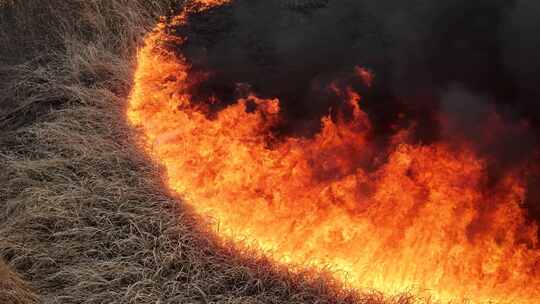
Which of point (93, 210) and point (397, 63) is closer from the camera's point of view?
point (93, 210)

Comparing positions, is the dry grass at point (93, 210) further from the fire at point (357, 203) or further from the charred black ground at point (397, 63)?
the charred black ground at point (397, 63)

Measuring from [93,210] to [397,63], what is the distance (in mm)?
3011

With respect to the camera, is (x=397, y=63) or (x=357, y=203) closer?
(x=357, y=203)

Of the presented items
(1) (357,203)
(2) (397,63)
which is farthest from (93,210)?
(2) (397,63)

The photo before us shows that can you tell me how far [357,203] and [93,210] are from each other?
2015 mm

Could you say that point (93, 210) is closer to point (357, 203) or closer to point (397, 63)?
point (357, 203)

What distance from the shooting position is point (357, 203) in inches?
159

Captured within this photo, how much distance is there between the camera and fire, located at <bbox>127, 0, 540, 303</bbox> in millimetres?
3699

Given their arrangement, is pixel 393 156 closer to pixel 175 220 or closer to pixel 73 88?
pixel 175 220

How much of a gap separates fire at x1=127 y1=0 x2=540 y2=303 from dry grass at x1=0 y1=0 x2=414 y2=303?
0.22m

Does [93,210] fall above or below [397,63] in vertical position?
below

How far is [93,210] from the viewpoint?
4086 millimetres

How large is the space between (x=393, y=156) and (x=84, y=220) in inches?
96.8

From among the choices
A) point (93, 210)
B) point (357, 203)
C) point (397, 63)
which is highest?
point (397, 63)
